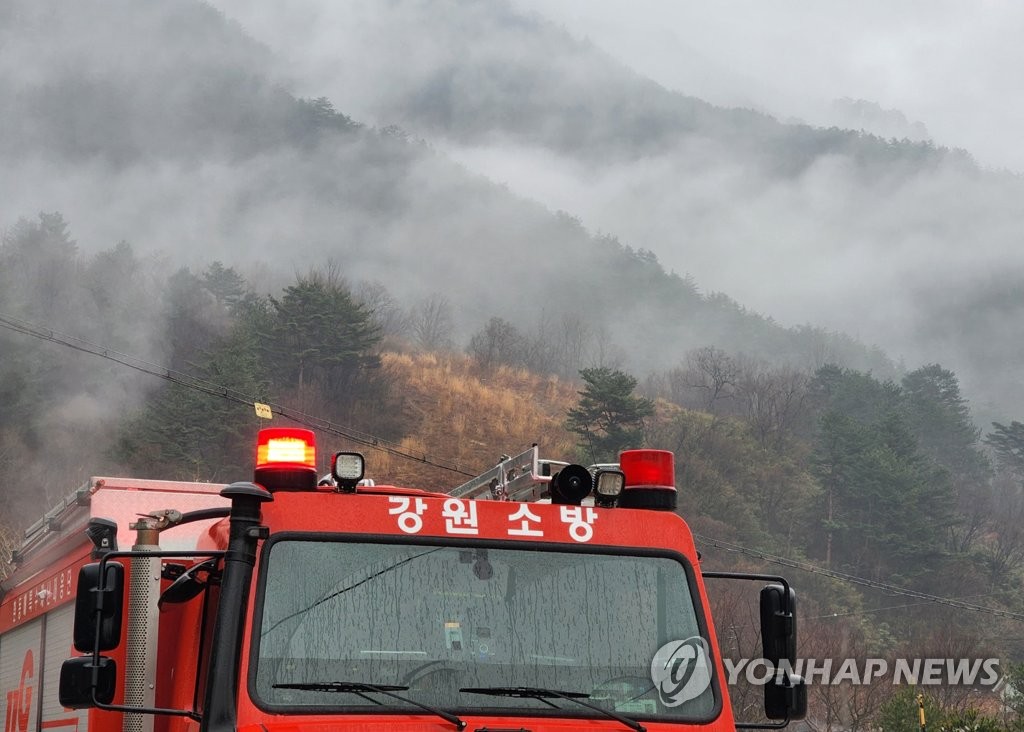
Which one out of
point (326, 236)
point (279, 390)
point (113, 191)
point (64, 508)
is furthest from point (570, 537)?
point (326, 236)

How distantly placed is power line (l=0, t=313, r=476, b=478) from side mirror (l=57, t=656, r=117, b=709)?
1397 inches

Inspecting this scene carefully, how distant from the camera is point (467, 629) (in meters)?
4.34

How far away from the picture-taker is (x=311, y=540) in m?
4.41

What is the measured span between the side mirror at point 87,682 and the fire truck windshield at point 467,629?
0.48 m

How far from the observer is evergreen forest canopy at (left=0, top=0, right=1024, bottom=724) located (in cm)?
4678

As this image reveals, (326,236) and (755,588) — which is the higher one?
(326,236)

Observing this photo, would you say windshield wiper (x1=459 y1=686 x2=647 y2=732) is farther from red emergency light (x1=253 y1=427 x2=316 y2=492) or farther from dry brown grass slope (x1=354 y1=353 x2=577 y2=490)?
dry brown grass slope (x1=354 y1=353 x2=577 y2=490)

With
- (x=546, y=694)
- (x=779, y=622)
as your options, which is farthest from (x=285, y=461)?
(x=779, y=622)

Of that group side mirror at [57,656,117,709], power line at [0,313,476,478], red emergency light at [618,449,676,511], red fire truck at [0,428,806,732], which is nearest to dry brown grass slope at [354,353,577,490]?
power line at [0,313,476,478]

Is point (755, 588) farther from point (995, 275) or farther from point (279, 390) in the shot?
point (995, 275)

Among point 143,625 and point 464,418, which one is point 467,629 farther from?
point 464,418

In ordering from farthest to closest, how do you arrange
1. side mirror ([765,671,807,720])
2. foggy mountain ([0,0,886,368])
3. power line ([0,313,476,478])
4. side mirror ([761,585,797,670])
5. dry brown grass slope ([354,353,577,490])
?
1. foggy mountain ([0,0,886,368])
2. dry brown grass slope ([354,353,577,490])
3. power line ([0,313,476,478])
4. side mirror ([765,671,807,720])
5. side mirror ([761,585,797,670])

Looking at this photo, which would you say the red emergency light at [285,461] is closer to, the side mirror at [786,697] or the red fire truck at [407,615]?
the red fire truck at [407,615]

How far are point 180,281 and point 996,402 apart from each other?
119586 millimetres
